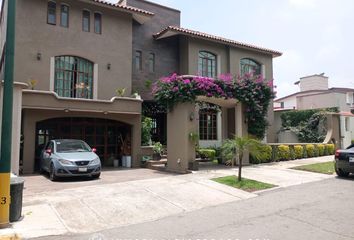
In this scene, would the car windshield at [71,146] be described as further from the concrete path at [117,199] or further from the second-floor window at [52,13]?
the second-floor window at [52,13]

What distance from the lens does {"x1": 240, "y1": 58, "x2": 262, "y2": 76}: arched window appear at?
23.3 m

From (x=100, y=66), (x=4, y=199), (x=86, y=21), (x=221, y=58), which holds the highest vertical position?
(x=86, y=21)

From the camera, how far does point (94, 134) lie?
1738 centimetres

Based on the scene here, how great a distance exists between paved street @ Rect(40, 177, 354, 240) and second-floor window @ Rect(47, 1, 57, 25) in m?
13.1

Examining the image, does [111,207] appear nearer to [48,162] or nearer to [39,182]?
[39,182]

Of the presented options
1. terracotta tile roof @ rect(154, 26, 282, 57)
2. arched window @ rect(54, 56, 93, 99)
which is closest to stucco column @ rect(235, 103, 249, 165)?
terracotta tile roof @ rect(154, 26, 282, 57)

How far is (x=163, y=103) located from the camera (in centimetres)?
1506

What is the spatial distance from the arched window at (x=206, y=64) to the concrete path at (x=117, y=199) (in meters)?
9.91

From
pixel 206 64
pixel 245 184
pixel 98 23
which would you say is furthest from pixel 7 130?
pixel 206 64

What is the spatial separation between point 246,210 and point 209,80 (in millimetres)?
7985

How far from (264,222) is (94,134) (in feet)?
41.1

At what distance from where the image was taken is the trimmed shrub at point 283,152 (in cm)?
1744

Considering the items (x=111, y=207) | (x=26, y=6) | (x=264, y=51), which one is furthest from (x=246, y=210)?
(x=264, y=51)

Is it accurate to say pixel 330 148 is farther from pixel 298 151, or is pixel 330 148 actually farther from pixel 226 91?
pixel 226 91
